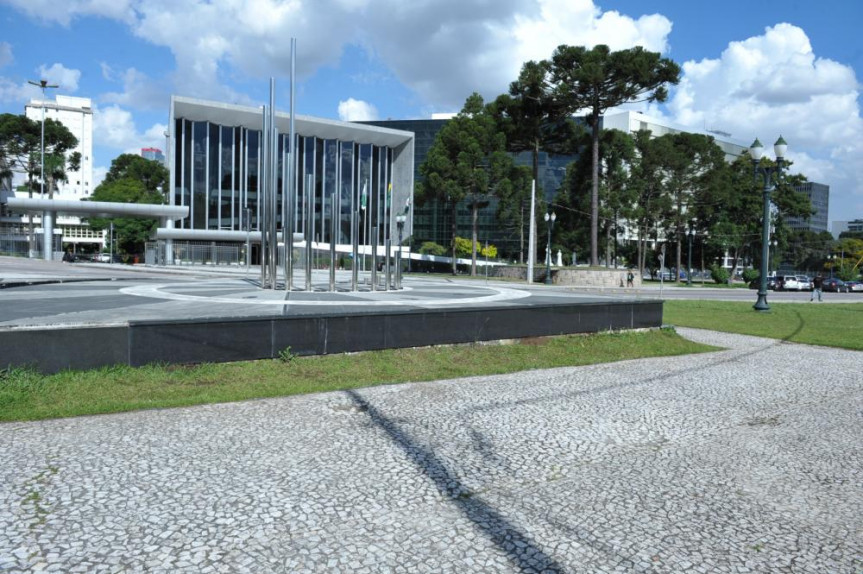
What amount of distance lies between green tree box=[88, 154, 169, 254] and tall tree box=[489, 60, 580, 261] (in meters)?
38.0

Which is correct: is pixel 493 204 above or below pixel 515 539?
above

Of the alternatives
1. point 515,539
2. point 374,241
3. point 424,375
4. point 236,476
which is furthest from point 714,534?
point 374,241

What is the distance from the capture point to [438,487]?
14.4 feet

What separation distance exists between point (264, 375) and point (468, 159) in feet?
149

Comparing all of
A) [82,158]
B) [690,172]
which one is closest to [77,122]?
[82,158]

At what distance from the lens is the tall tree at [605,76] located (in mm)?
41812

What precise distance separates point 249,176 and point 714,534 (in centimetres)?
6003

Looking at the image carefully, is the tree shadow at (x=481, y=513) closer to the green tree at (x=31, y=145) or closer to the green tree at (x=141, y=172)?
the green tree at (x=31, y=145)

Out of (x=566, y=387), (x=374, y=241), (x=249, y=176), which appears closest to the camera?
(x=566, y=387)

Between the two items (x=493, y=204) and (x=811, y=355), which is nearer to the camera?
(x=811, y=355)

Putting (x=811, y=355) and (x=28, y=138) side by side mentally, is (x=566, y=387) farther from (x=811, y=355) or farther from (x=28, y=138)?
(x=28, y=138)

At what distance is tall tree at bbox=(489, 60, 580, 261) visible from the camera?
44750mm

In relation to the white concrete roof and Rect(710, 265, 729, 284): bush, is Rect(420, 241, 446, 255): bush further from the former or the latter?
Rect(710, 265, 729, 284): bush

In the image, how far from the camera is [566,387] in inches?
319
